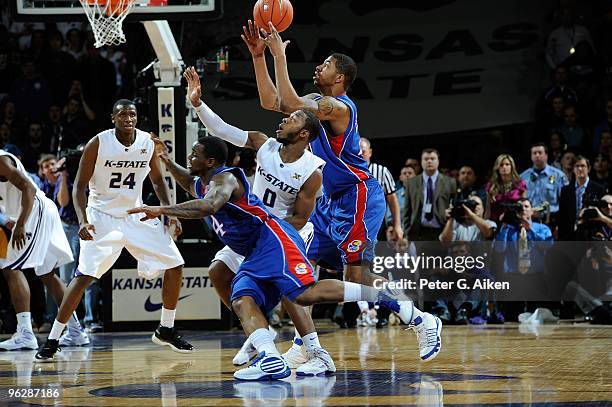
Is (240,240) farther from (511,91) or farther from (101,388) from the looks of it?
(511,91)

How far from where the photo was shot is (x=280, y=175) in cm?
711

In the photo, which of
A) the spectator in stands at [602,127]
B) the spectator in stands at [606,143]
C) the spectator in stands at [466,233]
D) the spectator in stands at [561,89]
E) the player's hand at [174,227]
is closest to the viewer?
the player's hand at [174,227]

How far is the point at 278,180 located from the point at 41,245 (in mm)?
2841

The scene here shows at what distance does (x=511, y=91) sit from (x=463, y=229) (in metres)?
3.09

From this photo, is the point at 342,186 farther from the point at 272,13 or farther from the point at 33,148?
the point at 33,148

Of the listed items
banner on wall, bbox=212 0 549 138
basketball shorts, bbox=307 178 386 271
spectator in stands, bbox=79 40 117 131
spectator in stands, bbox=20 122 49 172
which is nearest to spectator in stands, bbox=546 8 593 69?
banner on wall, bbox=212 0 549 138

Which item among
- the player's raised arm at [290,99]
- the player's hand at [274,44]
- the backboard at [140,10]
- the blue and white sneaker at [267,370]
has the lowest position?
the blue and white sneaker at [267,370]

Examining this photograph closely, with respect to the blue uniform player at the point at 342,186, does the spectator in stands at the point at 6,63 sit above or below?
above

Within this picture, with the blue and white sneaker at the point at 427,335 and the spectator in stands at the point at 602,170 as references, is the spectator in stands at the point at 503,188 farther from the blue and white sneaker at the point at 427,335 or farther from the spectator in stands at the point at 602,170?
the blue and white sneaker at the point at 427,335

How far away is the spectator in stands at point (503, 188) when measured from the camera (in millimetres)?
11102

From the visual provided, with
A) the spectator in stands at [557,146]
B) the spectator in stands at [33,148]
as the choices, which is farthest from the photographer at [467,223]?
the spectator in stands at [33,148]

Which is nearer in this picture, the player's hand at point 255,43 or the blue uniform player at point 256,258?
the blue uniform player at point 256,258

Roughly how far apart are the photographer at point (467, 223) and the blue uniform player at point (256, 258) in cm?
477

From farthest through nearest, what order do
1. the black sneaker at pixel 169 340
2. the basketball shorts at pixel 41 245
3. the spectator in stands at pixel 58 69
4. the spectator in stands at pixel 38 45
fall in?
the spectator in stands at pixel 38 45, the spectator in stands at pixel 58 69, the basketball shorts at pixel 41 245, the black sneaker at pixel 169 340
